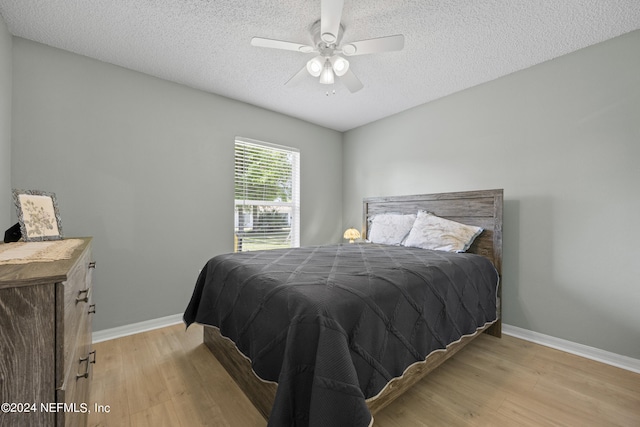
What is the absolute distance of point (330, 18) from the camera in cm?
158

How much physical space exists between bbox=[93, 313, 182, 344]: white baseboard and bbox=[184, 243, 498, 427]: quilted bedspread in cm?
79

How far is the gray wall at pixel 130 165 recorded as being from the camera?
215 cm

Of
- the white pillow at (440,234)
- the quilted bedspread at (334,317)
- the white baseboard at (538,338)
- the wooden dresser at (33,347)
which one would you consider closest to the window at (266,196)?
the white baseboard at (538,338)

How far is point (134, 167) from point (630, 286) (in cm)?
431

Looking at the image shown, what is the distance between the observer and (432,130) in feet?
10.6

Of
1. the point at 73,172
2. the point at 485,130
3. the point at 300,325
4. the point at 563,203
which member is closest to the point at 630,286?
the point at 563,203

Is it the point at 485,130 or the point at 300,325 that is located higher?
the point at 485,130

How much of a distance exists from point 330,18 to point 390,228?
89.1 inches

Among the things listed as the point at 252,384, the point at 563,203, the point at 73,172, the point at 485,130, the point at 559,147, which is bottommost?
the point at 252,384

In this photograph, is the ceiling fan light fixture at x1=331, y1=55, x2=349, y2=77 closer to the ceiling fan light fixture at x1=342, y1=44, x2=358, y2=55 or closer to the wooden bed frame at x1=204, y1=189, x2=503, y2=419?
the ceiling fan light fixture at x1=342, y1=44, x2=358, y2=55

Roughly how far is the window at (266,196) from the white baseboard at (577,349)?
2.69 metres

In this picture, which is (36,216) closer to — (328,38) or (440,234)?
(328,38)

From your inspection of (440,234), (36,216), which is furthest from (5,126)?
(440,234)

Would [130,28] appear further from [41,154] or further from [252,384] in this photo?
[252,384]
